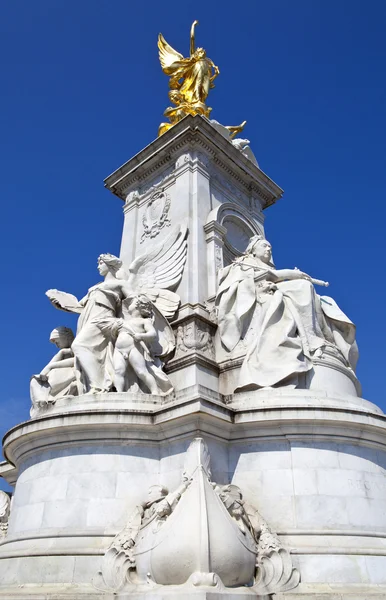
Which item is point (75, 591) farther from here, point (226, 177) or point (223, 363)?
point (226, 177)

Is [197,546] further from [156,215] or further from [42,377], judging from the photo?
[156,215]

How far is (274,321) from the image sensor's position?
1022 cm

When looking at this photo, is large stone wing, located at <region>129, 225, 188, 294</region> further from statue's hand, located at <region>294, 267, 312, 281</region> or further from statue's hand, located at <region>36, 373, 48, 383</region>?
statue's hand, located at <region>36, 373, 48, 383</region>

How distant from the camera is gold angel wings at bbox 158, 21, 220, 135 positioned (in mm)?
15492

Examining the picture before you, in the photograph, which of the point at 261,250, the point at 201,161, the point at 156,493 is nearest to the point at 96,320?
the point at 156,493

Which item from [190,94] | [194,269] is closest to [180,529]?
[194,269]

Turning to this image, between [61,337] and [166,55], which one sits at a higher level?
[166,55]

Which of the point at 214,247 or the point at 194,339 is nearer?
the point at 194,339

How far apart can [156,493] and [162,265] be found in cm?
586

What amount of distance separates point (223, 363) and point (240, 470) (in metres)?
2.50

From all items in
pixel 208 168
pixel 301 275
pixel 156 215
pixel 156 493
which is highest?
pixel 208 168

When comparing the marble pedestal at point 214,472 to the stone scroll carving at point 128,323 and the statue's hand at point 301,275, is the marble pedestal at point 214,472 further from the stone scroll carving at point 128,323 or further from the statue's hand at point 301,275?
the statue's hand at point 301,275

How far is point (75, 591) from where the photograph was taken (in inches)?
272

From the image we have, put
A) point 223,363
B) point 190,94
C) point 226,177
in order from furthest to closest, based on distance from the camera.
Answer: point 190,94 < point 226,177 < point 223,363
